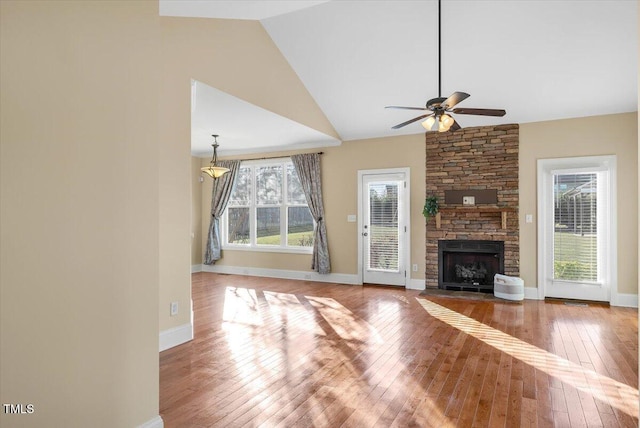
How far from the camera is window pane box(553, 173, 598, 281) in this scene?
578 centimetres

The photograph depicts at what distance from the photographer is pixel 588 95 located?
5301mm

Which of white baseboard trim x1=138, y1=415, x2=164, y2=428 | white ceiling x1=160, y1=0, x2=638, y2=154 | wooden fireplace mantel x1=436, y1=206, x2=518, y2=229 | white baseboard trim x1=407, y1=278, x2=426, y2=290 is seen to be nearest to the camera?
white baseboard trim x1=138, y1=415, x2=164, y2=428

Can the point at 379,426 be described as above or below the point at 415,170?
below

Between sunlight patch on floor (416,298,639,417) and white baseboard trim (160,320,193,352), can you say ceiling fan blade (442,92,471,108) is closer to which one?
sunlight patch on floor (416,298,639,417)

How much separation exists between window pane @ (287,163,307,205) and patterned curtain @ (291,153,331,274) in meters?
0.25

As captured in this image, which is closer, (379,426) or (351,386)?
(379,426)

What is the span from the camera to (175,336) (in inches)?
153

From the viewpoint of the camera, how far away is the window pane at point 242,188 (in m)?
8.53

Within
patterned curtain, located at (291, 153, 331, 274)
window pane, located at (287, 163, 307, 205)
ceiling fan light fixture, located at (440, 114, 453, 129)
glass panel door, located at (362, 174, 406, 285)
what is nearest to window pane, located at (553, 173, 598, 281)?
glass panel door, located at (362, 174, 406, 285)

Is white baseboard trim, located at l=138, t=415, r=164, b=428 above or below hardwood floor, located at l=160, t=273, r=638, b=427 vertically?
above

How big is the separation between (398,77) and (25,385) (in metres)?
5.26

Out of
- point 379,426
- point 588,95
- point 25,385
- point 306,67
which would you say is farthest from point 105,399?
point 588,95

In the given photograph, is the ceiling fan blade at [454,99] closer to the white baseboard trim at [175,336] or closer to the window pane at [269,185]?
the white baseboard trim at [175,336]

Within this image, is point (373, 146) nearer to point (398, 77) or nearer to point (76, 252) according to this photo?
point (398, 77)
